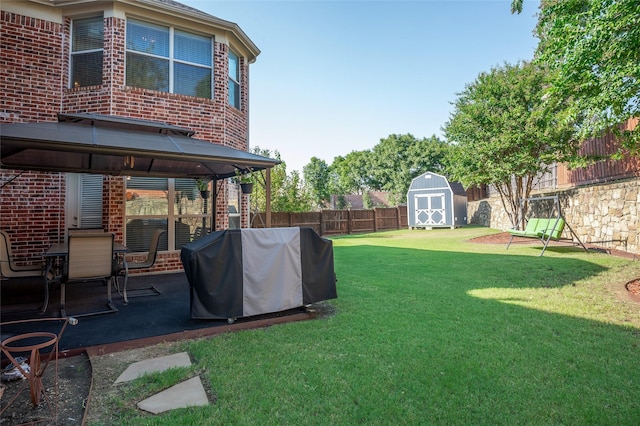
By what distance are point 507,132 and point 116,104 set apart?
39.6 feet

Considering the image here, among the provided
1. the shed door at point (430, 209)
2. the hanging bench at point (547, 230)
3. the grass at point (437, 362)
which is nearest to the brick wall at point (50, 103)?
the grass at point (437, 362)

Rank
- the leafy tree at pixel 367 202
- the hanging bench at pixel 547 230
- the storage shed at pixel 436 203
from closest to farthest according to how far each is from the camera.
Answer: the hanging bench at pixel 547 230
the storage shed at pixel 436 203
the leafy tree at pixel 367 202

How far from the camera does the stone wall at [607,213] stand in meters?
8.34

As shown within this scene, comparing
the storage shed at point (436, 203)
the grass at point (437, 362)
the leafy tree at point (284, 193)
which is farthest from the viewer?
the storage shed at point (436, 203)

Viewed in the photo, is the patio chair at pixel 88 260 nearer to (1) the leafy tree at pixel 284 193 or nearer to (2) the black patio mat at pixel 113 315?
(2) the black patio mat at pixel 113 315

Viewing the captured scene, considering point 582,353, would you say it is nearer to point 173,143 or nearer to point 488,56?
point 173,143

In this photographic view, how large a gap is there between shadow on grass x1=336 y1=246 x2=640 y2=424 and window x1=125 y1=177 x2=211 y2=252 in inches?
143

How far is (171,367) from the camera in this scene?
2805 mm

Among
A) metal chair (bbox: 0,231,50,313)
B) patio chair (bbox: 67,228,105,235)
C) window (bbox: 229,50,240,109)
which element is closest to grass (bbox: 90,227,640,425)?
metal chair (bbox: 0,231,50,313)

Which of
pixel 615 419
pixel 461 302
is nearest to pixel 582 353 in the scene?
pixel 615 419

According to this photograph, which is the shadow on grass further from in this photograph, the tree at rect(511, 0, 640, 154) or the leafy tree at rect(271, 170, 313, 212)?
the leafy tree at rect(271, 170, 313, 212)

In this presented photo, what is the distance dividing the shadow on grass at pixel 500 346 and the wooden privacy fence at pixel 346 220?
12.1m

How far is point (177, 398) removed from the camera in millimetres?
→ 2350

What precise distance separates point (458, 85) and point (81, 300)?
14.9 m
